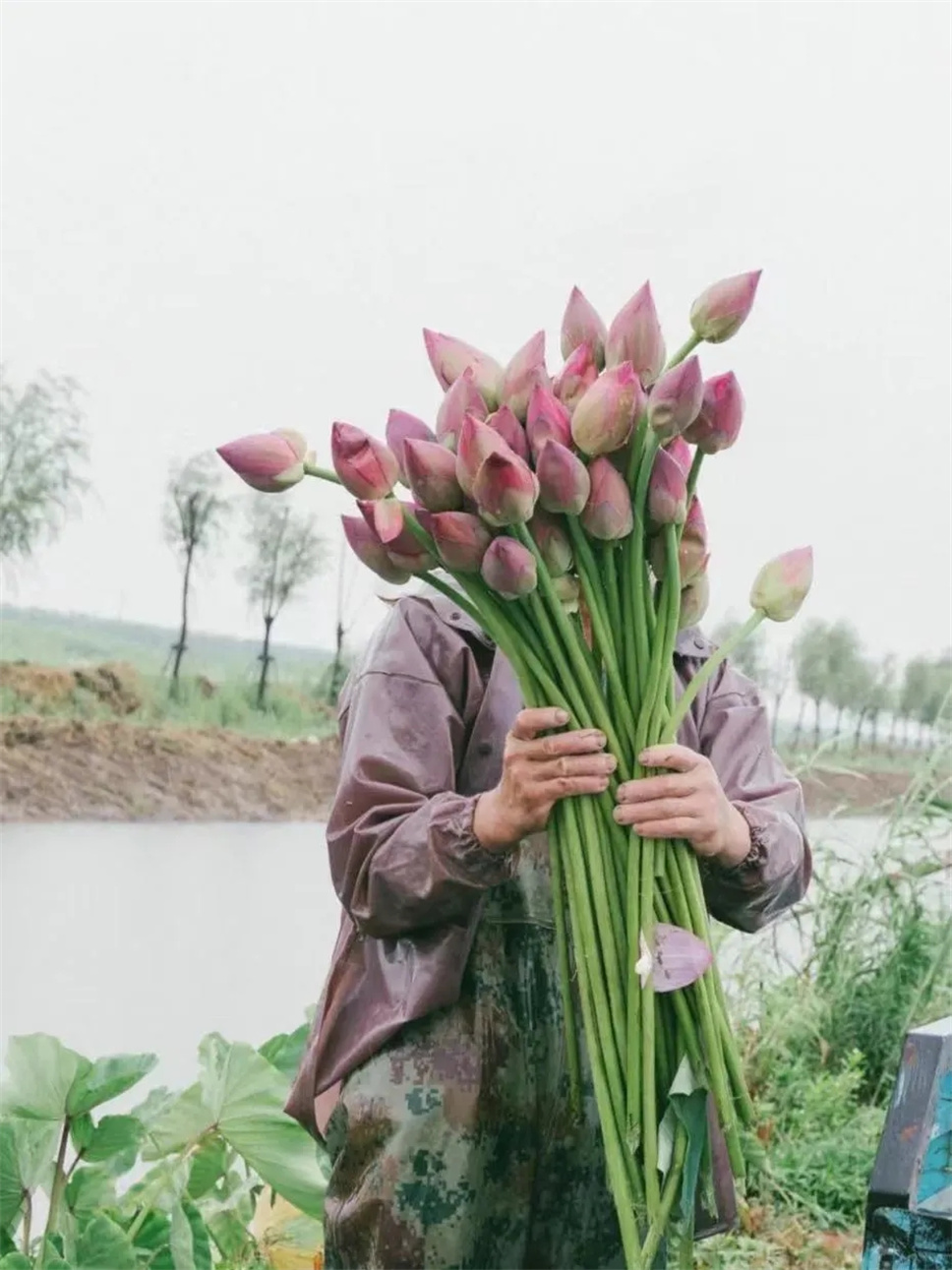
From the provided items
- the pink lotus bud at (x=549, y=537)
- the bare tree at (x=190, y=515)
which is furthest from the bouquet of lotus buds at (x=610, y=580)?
the bare tree at (x=190, y=515)

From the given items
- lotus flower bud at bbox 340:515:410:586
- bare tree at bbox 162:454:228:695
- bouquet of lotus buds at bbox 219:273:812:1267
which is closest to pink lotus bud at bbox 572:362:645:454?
bouquet of lotus buds at bbox 219:273:812:1267

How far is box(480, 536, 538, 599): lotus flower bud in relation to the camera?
659 mm

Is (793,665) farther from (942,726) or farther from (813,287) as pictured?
(813,287)

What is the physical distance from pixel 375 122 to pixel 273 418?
0.37m

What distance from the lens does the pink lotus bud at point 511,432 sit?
68cm

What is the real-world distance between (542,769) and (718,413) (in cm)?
19

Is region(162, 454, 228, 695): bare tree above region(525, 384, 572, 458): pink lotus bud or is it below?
below

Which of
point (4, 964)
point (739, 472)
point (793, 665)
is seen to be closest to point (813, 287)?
point (739, 472)

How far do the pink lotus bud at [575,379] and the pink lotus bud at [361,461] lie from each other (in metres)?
0.09

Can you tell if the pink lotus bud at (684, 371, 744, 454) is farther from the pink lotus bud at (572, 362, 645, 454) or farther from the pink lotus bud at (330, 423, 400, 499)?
the pink lotus bud at (330, 423, 400, 499)

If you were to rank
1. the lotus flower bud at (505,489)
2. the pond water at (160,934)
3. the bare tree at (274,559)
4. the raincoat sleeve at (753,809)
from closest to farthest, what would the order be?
the lotus flower bud at (505,489)
the raincoat sleeve at (753,809)
the pond water at (160,934)
the bare tree at (274,559)

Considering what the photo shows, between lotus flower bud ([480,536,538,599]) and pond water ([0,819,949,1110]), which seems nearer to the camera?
lotus flower bud ([480,536,538,599])

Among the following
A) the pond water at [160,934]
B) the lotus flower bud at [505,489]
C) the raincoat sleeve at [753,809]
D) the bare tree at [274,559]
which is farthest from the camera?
the bare tree at [274,559]

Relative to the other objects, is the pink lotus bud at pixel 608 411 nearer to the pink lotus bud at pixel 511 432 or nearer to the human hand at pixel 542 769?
the pink lotus bud at pixel 511 432
